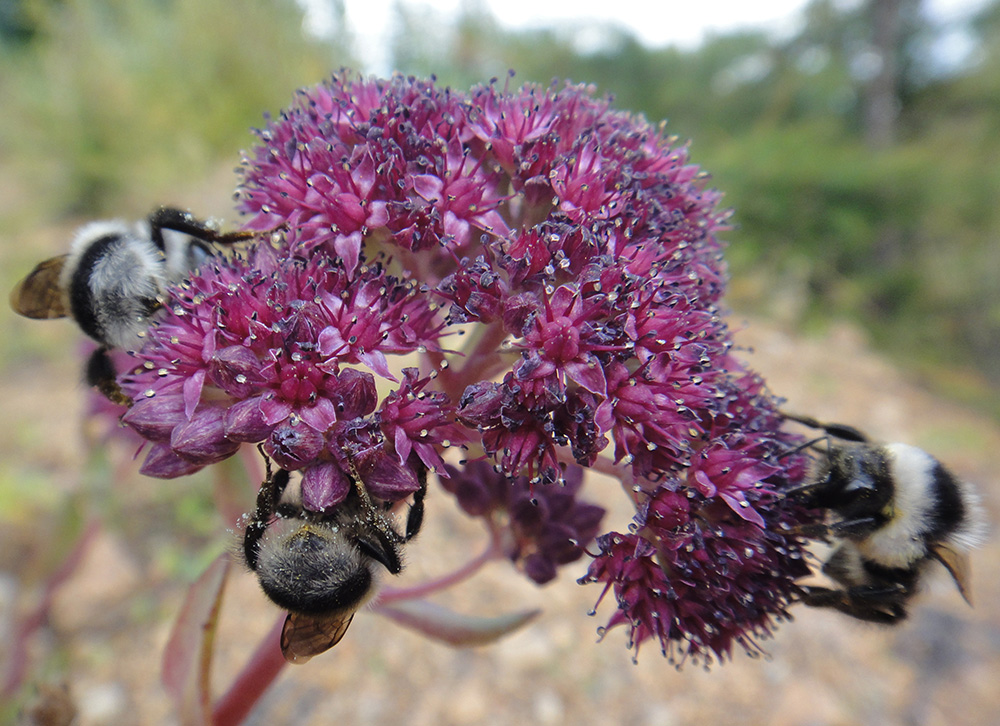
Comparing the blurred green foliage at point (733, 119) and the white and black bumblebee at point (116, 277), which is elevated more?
the blurred green foliage at point (733, 119)

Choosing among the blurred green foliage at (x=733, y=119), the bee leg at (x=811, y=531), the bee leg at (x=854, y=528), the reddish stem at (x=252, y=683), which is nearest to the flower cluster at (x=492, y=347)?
the bee leg at (x=811, y=531)

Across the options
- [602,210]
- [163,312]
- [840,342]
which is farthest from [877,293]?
[163,312]

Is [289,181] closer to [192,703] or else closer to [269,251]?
[269,251]

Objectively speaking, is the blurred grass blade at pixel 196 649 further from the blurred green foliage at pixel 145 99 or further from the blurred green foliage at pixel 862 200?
the blurred green foliage at pixel 862 200

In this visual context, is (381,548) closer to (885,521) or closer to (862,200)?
(885,521)

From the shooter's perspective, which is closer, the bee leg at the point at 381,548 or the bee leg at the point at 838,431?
the bee leg at the point at 381,548

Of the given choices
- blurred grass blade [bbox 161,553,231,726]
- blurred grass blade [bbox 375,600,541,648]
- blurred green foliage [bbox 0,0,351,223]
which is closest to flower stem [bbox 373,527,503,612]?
blurred grass blade [bbox 375,600,541,648]
